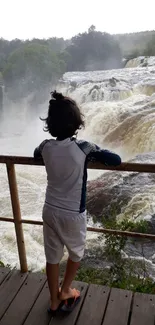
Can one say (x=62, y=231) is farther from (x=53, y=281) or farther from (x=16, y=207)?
(x=16, y=207)

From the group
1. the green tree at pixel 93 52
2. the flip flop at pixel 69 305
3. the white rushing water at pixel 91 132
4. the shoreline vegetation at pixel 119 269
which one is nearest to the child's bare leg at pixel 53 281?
the flip flop at pixel 69 305

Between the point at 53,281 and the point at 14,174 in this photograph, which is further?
the point at 14,174

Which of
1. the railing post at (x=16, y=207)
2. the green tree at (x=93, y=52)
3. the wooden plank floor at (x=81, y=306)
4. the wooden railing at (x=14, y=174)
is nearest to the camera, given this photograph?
the wooden railing at (x=14, y=174)

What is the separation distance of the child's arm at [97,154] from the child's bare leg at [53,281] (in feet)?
2.01

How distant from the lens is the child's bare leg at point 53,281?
166 cm

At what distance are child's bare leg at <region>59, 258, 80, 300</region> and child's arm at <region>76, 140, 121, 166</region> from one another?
0.56 metres

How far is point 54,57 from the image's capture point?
18.7m

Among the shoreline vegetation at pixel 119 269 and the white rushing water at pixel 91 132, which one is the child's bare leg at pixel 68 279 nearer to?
the shoreline vegetation at pixel 119 269

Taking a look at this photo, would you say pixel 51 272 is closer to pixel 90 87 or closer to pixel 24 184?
pixel 24 184

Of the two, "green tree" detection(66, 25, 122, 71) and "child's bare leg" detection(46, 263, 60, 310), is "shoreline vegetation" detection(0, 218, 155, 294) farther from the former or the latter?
"green tree" detection(66, 25, 122, 71)

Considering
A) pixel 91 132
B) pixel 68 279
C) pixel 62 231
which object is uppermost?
pixel 62 231

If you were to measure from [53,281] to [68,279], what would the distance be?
0.26 feet

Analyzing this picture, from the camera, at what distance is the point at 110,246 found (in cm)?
327

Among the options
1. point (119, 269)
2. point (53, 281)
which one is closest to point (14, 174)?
point (53, 281)
